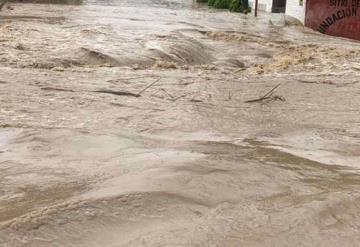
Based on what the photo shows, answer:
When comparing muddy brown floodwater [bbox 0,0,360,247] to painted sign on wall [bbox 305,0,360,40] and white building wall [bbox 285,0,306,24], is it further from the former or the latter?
white building wall [bbox 285,0,306,24]

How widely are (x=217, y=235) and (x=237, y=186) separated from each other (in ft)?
2.90

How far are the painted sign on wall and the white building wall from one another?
2.26ft

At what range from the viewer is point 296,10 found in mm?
21891

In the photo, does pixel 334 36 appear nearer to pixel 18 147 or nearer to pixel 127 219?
pixel 18 147

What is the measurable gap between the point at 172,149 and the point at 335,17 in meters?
14.0

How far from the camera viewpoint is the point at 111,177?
449 cm

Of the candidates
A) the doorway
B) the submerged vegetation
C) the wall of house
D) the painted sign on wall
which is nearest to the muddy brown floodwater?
the painted sign on wall

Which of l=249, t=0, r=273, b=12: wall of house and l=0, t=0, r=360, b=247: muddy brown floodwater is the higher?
l=0, t=0, r=360, b=247: muddy brown floodwater

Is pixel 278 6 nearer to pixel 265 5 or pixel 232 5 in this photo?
pixel 265 5

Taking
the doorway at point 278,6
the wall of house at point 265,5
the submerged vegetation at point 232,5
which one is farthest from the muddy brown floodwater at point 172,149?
the submerged vegetation at point 232,5

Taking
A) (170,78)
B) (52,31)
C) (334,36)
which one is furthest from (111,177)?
(334,36)

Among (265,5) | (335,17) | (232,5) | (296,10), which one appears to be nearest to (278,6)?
(265,5)

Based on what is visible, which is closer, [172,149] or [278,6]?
[172,149]

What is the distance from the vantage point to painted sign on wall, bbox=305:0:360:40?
17.2m
